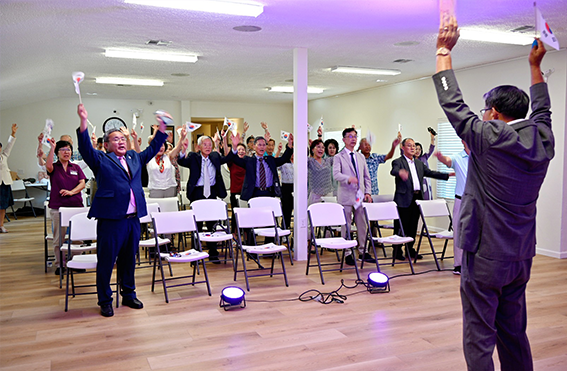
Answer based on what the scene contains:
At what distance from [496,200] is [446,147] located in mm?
7447

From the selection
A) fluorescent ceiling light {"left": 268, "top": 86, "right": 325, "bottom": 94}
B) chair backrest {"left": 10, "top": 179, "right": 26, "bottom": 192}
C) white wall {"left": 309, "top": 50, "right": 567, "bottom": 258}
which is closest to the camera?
white wall {"left": 309, "top": 50, "right": 567, "bottom": 258}

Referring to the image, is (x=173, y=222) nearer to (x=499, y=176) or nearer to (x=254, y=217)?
(x=254, y=217)

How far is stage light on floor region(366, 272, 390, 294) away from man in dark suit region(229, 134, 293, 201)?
2.42m

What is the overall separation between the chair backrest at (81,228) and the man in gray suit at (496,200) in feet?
13.0

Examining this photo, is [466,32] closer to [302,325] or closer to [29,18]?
[302,325]

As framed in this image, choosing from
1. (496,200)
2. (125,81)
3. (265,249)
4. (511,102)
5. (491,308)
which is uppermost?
(125,81)

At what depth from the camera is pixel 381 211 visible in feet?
20.7

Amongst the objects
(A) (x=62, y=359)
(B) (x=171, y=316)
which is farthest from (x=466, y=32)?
(A) (x=62, y=359)

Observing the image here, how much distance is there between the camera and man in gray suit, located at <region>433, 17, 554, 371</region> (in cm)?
209

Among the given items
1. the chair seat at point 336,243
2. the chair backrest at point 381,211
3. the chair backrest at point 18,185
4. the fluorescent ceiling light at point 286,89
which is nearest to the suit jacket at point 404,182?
the chair backrest at point 381,211

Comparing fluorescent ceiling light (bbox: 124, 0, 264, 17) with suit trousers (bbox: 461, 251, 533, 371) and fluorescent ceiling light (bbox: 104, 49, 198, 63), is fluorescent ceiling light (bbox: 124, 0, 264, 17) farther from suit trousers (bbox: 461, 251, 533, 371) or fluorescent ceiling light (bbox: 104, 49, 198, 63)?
suit trousers (bbox: 461, 251, 533, 371)

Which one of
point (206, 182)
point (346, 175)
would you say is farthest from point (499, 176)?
point (206, 182)

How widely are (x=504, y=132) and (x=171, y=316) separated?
11.4ft

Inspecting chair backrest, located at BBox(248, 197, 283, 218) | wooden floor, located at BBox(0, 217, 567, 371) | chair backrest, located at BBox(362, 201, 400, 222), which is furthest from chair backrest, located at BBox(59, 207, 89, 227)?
chair backrest, located at BBox(362, 201, 400, 222)
